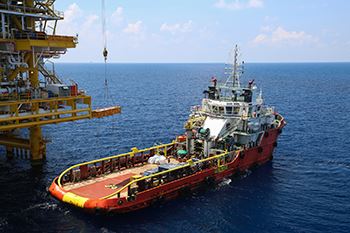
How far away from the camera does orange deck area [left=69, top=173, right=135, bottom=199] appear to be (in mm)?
27062

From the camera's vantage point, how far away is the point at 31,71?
3378 cm

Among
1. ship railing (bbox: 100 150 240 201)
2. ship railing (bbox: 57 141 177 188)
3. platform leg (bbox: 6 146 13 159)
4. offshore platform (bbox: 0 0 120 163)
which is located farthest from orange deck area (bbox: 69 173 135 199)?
platform leg (bbox: 6 146 13 159)

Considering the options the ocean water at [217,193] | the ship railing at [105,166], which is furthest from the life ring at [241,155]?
the ship railing at [105,166]

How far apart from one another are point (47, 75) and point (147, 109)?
134ft

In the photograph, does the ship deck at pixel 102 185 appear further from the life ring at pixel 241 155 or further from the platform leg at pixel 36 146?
the platform leg at pixel 36 146

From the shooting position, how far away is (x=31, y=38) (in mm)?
31578

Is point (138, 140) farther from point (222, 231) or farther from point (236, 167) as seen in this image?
point (222, 231)

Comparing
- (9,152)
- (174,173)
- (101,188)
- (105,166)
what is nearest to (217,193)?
(174,173)

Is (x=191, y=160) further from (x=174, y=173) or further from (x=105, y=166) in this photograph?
(x=105, y=166)

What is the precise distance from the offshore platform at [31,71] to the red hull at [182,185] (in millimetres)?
6377

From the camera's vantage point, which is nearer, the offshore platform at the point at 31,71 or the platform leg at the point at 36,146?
the offshore platform at the point at 31,71

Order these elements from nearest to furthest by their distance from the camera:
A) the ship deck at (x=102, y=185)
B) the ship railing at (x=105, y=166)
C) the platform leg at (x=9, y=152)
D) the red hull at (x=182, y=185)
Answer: the red hull at (x=182, y=185) → the ship deck at (x=102, y=185) → the ship railing at (x=105, y=166) → the platform leg at (x=9, y=152)

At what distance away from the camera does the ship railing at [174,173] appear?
87.1 feet

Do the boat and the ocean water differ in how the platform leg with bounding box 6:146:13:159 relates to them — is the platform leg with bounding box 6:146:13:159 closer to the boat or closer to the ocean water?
the ocean water
